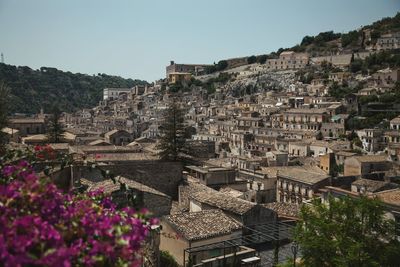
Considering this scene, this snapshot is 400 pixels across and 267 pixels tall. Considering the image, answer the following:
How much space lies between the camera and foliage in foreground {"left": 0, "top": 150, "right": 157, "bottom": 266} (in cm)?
352

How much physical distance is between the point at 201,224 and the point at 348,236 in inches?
184

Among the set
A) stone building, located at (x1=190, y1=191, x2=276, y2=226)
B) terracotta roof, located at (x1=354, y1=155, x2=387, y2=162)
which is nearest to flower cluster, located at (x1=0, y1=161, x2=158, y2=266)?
stone building, located at (x1=190, y1=191, x2=276, y2=226)

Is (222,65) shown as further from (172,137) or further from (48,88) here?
(172,137)

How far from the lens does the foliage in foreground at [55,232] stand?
3520 mm

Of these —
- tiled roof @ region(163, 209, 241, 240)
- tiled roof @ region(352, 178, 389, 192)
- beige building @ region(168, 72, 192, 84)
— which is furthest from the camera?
beige building @ region(168, 72, 192, 84)

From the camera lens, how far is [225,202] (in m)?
17.8

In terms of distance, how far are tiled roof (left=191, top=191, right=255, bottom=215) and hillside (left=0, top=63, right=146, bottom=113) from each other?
8550cm

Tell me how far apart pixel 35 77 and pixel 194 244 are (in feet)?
433

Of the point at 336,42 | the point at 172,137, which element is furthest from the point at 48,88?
the point at 172,137

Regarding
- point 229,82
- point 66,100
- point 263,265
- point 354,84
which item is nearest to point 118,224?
point 263,265

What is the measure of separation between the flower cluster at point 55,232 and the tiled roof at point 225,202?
12.7 metres

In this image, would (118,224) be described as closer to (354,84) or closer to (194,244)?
(194,244)

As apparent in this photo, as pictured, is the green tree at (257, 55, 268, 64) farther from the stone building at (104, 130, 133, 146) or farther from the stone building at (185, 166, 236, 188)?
the stone building at (185, 166, 236, 188)

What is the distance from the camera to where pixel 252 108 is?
80.1 meters
